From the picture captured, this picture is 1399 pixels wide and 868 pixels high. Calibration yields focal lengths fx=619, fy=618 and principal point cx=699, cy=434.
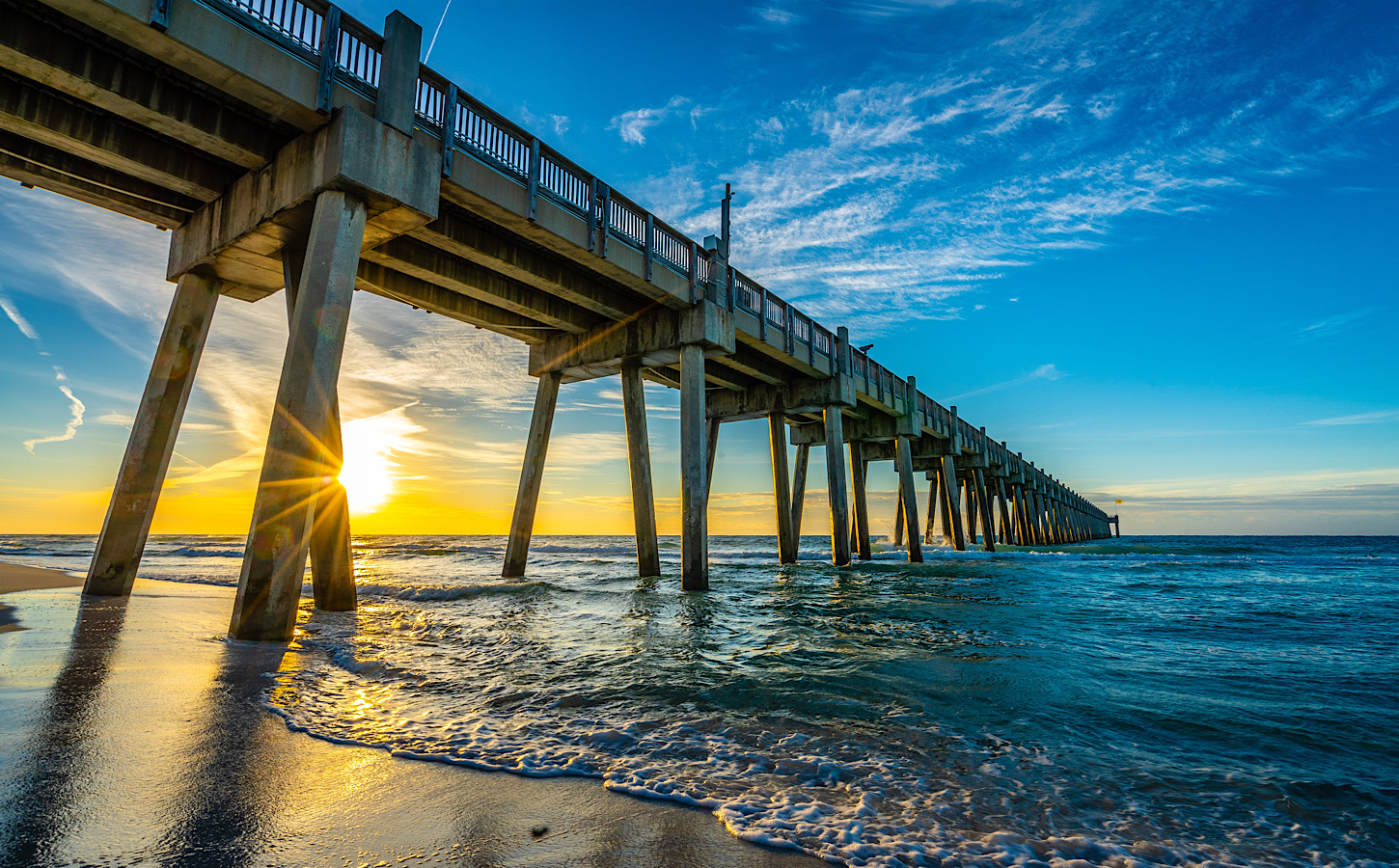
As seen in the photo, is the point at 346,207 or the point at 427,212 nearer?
the point at 346,207

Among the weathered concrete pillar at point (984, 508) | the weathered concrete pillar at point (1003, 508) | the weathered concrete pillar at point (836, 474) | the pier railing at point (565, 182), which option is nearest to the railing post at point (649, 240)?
the pier railing at point (565, 182)

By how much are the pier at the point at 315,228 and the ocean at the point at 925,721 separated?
134 inches

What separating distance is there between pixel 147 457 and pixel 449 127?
7537 millimetres

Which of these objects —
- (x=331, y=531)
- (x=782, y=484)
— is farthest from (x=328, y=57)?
(x=782, y=484)

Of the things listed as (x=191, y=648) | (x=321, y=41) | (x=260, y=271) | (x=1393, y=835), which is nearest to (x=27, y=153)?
(x=260, y=271)

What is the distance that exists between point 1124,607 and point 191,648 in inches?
615

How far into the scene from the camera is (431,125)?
10414mm

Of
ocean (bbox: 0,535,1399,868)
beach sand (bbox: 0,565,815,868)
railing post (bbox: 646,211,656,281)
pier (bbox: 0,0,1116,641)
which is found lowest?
ocean (bbox: 0,535,1399,868)

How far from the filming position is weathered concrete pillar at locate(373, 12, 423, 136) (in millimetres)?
9148

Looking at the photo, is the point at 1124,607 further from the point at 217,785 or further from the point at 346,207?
the point at 346,207

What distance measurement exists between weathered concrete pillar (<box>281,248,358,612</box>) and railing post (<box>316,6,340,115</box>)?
222 centimetres

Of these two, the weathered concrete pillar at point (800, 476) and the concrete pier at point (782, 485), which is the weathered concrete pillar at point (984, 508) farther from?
the concrete pier at point (782, 485)

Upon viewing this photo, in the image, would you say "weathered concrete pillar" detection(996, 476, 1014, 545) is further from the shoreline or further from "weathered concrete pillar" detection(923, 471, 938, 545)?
the shoreline

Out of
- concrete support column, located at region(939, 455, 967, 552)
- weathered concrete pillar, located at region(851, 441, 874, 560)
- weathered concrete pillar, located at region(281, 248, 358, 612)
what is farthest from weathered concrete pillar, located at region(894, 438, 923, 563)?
weathered concrete pillar, located at region(281, 248, 358, 612)
